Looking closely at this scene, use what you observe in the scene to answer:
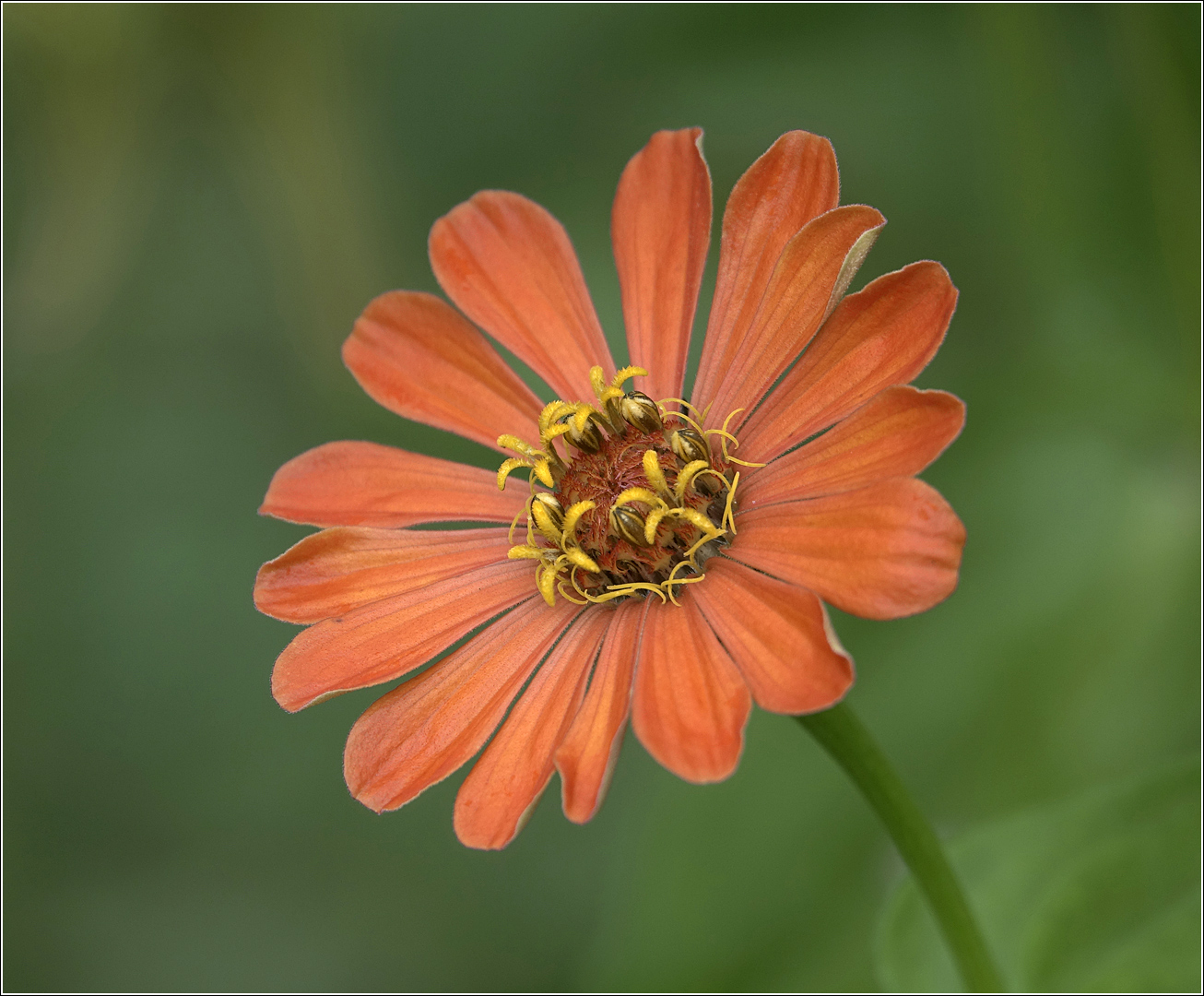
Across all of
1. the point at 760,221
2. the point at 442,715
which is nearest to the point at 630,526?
the point at 442,715

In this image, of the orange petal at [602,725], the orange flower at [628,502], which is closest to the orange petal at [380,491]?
the orange flower at [628,502]

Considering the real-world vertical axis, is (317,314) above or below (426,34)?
below

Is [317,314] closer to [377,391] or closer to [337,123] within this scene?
[337,123]

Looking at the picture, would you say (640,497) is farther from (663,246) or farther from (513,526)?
(663,246)

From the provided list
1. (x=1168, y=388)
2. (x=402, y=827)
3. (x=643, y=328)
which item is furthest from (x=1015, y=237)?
(x=402, y=827)

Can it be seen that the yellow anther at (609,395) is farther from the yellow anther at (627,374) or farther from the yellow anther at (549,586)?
the yellow anther at (549,586)

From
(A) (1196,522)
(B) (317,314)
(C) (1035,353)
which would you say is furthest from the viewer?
(B) (317,314)
